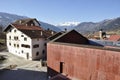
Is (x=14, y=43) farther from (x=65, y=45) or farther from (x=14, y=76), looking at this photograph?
(x=65, y=45)

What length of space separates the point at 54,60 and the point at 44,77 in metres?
5.29

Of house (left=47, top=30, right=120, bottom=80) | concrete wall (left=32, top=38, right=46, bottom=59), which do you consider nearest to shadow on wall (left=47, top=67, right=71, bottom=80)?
house (left=47, top=30, right=120, bottom=80)

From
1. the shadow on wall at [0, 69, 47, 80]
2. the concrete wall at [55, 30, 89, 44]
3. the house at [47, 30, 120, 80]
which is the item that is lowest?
the shadow on wall at [0, 69, 47, 80]

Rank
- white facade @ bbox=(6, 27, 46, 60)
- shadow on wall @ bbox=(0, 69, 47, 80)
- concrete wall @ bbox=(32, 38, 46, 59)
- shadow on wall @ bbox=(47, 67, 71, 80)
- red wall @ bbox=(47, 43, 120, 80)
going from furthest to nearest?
concrete wall @ bbox=(32, 38, 46, 59)
white facade @ bbox=(6, 27, 46, 60)
shadow on wall @ bbox=(0, 69, 47, 80)
shadow on wall @ bbox=(47, 67, 71, 80)
red wall @ bbox=(47, 43, 120, 80)

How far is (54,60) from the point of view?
30.2 m

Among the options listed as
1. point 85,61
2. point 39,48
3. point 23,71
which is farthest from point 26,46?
point 85,61

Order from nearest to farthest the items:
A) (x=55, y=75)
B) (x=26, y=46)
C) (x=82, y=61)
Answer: (x=82, y=61), (x=55, y=75), (x=26, y=46)

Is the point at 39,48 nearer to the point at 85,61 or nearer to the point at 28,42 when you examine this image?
the point at 28,42

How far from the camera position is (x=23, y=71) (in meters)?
38.3

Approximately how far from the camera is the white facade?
48.2m

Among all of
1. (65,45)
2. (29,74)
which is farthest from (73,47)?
(29,74)

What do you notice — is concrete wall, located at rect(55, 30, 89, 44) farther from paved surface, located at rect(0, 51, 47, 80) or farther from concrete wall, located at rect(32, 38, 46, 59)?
concrete wall, located at rect(32, 38, 46, 59)

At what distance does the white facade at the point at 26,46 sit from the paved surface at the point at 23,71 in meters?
2.49

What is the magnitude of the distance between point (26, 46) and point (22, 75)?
14.9 metres
